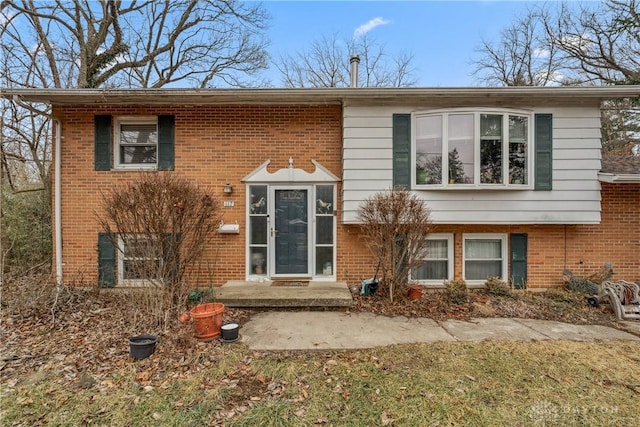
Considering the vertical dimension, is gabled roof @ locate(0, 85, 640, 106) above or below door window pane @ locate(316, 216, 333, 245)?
above

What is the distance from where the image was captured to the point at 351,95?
565 centimetres

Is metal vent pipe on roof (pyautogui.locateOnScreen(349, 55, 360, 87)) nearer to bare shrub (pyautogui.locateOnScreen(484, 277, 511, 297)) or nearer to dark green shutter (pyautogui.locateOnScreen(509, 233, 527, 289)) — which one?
dark green shutter (pyautogui.locateOnScreen(509, 233, 527, 289))

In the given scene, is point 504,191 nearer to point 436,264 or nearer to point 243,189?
point 436,264

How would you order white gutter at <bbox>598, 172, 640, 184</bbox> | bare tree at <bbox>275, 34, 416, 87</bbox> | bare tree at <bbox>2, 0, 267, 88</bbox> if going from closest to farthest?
white gutter at <bbox>598, 172, 640, 184</bbox>
bare tree at <bbox>2, 0, 267, 88</bbox>
bare tree at <bbox>275, 34, 416, 87</bbox>

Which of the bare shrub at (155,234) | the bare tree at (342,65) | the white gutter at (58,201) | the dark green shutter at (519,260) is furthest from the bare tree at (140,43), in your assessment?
the dark green shutter at (519,260)

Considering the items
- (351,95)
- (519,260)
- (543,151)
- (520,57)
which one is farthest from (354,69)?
(520,57)

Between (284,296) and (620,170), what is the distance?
271 inches

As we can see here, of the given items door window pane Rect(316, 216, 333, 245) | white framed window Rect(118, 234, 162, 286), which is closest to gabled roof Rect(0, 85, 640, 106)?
door window pane Rect(316, 216, 333, 245)

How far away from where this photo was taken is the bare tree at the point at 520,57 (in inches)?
556

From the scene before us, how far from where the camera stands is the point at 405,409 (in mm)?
2541

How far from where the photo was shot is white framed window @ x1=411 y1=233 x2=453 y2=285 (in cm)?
627

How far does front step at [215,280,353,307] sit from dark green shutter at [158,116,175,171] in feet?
8.88

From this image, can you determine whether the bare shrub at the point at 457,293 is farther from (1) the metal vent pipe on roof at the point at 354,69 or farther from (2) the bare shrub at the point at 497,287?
(1) the metal vent pipe on roof at the point at 354,69

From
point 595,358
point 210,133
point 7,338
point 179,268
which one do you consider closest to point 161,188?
point 179,268
